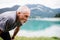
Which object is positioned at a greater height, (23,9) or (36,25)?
(23,9)

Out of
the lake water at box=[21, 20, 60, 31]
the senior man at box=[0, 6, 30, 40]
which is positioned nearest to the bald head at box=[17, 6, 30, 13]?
the senior man at box=[0, 6, 30, 40]

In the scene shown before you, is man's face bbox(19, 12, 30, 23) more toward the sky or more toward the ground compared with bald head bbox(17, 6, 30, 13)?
more toward the ground

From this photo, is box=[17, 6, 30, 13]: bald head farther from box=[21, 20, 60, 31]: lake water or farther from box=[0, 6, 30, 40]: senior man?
box=[21, 20, 60, 31]: lake water

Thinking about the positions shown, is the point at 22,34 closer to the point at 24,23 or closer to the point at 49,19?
the point at 24,23

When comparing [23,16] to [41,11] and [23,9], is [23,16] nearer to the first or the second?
[23,9]

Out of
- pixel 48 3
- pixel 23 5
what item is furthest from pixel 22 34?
pixel 48 3

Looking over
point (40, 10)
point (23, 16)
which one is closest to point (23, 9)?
point (23, 16)

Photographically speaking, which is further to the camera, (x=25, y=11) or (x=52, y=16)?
(x=52, y=16)

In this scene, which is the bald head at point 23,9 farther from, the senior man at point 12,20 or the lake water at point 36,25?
the lake water at point 36,25

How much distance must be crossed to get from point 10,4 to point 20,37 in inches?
13.5

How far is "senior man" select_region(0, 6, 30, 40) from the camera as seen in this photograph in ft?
5.16

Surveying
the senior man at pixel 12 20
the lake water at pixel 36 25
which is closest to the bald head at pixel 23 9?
the senior man at pixel 12 20

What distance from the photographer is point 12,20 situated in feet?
5.15

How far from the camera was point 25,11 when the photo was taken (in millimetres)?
1584
